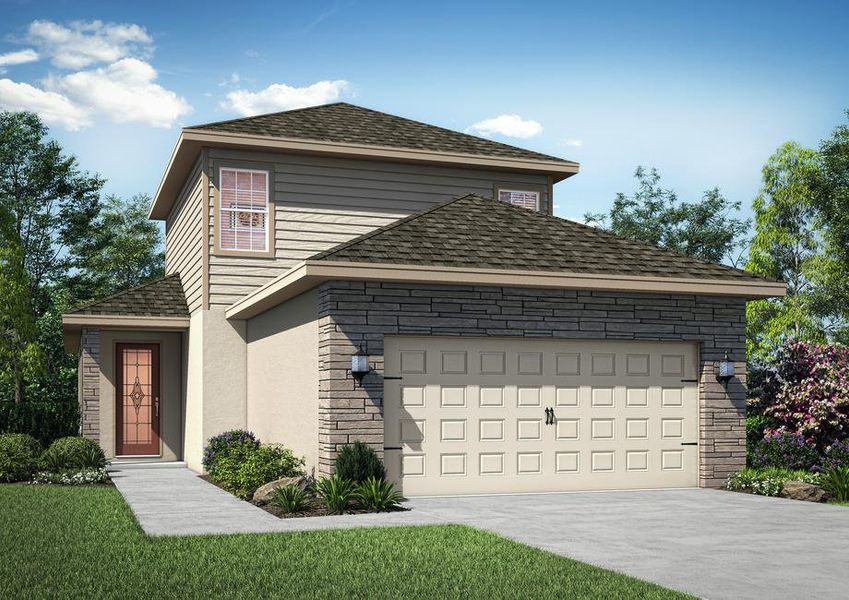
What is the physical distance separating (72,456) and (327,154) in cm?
733

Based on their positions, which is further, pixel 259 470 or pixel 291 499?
pixel 259 470

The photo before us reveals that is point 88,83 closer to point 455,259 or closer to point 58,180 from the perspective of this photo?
point 58,180

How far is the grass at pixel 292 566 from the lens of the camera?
767 centimetres

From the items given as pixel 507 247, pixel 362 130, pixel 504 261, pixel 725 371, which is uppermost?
pixel 362 130

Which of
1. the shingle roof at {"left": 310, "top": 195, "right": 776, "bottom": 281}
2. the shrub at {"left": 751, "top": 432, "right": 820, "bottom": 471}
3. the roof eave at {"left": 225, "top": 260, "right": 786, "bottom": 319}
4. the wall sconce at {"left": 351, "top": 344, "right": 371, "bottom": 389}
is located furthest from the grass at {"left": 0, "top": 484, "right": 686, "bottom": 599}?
the shrub at {"left": 751, "top": 432, "right": 820, "bottom": 471}

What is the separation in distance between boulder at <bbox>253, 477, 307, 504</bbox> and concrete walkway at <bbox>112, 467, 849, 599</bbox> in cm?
22

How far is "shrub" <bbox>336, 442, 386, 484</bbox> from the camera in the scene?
13.2 meters

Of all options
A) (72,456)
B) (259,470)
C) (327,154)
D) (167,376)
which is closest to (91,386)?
(167,376)

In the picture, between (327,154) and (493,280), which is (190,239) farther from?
(493,280)

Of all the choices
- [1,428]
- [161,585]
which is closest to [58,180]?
[1,428]

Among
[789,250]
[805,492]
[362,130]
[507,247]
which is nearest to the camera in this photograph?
[805,492]

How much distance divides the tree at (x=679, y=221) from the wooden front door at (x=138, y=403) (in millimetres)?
26982

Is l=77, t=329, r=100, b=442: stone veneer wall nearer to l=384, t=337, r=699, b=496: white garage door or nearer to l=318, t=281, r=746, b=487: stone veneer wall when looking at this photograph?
l=318, t=281, r=746, b=487: stone veneer wall

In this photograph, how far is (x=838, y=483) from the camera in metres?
14.1
